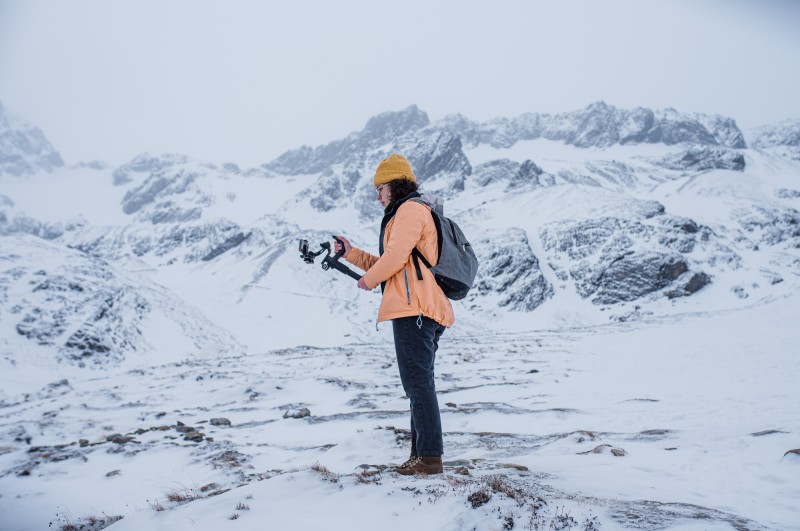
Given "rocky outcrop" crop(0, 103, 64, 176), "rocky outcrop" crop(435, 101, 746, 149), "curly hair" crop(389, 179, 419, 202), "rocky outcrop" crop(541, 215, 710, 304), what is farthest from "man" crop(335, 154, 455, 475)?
"rocky outcrop" crop(0, 103, 64, 176)

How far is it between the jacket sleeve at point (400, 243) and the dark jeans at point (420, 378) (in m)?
0.47

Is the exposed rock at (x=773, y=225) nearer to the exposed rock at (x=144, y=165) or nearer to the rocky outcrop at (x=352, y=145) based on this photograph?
the rocky outcrop at (x=352, y=145)

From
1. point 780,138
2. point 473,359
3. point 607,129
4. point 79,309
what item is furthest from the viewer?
point 780,138

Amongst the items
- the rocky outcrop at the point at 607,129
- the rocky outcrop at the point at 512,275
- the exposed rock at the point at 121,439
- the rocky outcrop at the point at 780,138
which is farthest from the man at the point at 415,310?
the rocky outcrop at the point at 607,129

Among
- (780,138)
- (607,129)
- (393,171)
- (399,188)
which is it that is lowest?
(399,188)


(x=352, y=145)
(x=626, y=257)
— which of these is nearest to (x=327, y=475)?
(x=626, y=257)

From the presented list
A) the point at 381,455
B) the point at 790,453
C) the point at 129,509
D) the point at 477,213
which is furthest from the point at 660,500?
the point at 477,213

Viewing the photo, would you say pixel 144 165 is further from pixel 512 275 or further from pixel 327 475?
pixel 327 475

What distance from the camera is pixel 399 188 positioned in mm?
4441

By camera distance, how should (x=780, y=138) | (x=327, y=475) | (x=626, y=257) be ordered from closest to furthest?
(x=327, y=475), (x=626, y=257), (x=780, y=138)

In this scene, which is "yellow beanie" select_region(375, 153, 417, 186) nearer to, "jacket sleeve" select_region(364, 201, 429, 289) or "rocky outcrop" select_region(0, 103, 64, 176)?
"jacket sleeve" select_region(364, 201, 429, 289)

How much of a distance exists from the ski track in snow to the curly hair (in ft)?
8.25

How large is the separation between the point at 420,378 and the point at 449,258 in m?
1.11

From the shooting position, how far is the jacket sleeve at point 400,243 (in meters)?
3.91
